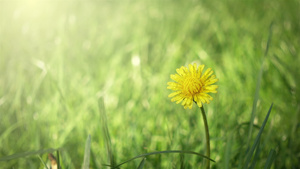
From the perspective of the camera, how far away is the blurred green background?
1.17m

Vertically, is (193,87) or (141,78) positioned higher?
(141,78)

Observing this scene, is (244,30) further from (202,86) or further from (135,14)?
(202,86)

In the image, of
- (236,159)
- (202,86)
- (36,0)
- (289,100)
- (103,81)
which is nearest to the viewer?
(202,86)

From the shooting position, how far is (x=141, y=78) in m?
1.68

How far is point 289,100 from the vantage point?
1.41 meters

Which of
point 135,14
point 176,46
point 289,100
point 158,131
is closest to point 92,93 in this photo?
point 158,131

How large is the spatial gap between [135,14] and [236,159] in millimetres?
1792

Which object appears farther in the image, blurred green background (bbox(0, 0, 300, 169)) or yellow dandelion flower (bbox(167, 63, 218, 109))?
blurred green background (bbox(0, 0, 300, 169))

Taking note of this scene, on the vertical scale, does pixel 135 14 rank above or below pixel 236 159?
above

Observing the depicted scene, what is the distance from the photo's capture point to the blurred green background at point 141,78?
3.84ft

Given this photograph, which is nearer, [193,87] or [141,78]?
[193,87]

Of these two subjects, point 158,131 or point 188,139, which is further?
point 158,131

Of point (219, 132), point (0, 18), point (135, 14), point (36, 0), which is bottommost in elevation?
point (219, 132)

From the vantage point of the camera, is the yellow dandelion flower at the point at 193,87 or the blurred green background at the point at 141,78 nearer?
the yellow dandelion flower at the point at 193,87
